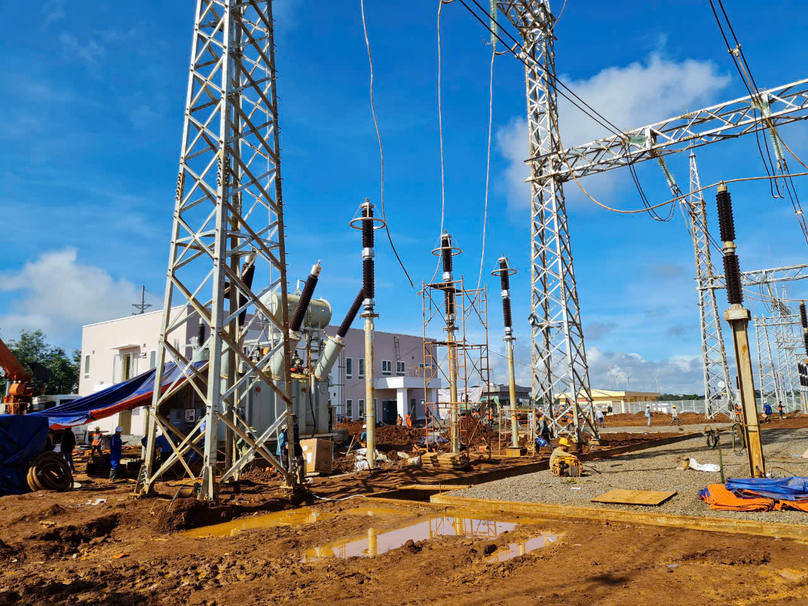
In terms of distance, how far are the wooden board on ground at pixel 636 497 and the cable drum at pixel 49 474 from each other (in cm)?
1354

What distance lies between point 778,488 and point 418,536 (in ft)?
19.3

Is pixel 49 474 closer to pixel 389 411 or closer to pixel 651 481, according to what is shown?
pixel 651 481

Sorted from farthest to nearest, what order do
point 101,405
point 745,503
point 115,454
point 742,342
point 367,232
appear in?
1. point 367,232
2. point 101,405
3. point 115,454
4. point 742,342
5. point 745,503

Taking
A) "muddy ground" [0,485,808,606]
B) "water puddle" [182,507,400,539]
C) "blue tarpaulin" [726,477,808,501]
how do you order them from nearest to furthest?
"muddy ground" [0,485,808,606] < "blue tarpaulin" [726,477,808,501] < "water puddle" [182,507,400,539]

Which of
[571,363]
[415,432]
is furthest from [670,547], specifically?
[415,432]

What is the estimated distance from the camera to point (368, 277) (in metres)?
18.1

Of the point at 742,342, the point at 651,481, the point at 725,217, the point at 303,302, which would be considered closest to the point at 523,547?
the point at 651,481

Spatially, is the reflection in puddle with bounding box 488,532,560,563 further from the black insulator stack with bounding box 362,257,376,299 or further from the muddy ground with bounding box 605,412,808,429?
→ the muddy ground with bounding box 605,412,808,429

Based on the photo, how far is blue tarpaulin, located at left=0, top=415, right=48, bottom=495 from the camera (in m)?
14.6

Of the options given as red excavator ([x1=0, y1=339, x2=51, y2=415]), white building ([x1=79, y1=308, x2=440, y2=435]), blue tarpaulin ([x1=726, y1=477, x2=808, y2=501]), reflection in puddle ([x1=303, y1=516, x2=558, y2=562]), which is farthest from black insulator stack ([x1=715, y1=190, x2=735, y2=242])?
red excavator ([x1=0, y1=339, x2=51, y2=415])

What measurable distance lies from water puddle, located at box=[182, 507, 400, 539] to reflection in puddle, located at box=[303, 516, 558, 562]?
4.72 ft

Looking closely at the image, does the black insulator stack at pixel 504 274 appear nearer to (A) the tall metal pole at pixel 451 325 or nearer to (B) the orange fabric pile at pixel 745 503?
(A) the tall metal pole at pixel 451 325

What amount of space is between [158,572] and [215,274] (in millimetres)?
5524

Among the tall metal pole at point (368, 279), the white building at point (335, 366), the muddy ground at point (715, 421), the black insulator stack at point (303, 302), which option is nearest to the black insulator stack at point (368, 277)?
the tall metal pole at point (368, 279)
